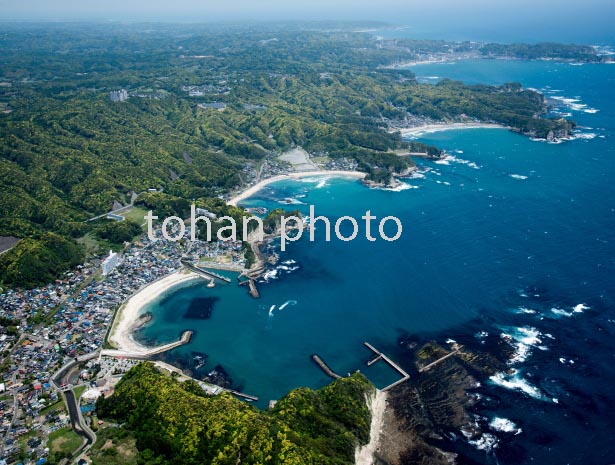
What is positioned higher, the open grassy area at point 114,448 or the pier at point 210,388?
the open grassy area at point 114,448

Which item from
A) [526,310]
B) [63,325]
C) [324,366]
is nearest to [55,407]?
[63,325]

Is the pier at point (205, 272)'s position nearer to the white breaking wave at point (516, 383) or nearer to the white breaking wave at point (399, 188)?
the white breaking wave at point (516, 383)

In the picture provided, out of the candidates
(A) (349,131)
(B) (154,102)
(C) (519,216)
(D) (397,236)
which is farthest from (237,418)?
(B) (154,102)

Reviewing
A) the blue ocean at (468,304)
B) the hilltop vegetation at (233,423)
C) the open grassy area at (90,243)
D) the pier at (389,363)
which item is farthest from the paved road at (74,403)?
the pier at (389,363)

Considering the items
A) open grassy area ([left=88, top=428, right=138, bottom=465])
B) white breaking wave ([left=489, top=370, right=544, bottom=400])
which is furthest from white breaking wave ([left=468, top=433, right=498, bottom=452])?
open grassy area ([left=88, top=428, right=138, bottom=465])

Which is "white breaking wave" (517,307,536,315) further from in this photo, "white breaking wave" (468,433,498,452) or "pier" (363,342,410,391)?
"white breaking wave" (468,433,498,452)

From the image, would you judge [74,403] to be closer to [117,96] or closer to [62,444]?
[62,444]

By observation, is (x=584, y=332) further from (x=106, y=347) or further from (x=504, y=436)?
(x=106, y=347)
